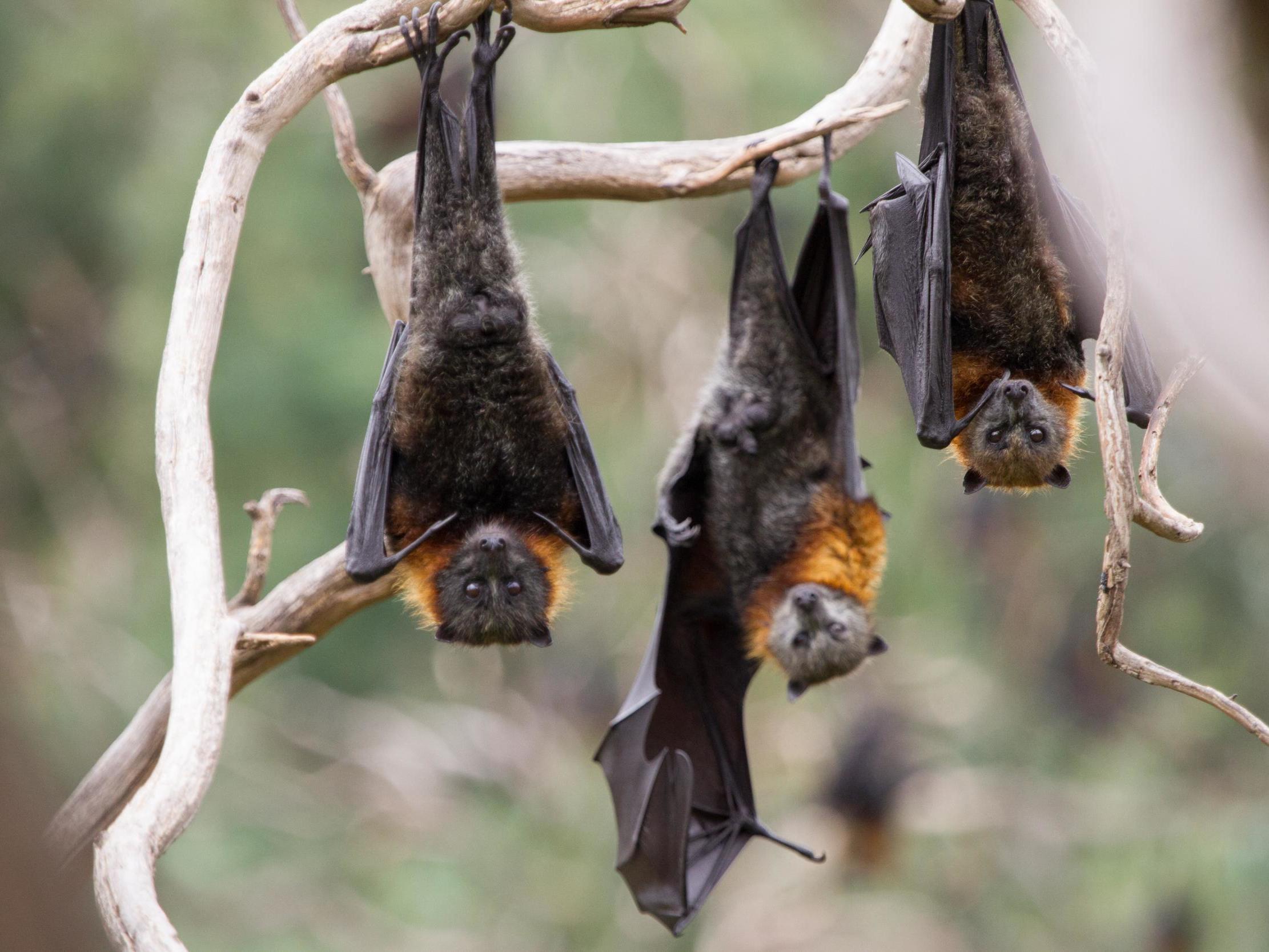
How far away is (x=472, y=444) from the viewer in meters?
4.90

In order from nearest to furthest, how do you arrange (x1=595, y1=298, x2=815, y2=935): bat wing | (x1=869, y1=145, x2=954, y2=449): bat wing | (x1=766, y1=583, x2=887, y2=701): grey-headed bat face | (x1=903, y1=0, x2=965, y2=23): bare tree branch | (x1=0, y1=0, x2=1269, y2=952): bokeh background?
(x1=903, y1=0, x2=965, y2=23): bare tree branch → (x1=869, y1=145, x2=954, y2=449): bat wing → (x1=766, y1=583, x2=887, y2=701): grey-headed bat face → (x1=595, y1=298, x2=815, y2=935): bat wing → (x1=0, y1=0, x2=1269, y2=952): bokeh background

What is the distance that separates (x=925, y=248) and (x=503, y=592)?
6.82ft

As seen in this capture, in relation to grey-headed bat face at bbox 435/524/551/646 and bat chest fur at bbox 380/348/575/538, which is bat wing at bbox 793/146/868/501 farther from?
grey-headed bat face at bbox 435/524/551/646

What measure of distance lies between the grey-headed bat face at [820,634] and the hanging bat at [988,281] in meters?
0.82

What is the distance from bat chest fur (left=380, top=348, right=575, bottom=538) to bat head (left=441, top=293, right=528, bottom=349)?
0.17ft

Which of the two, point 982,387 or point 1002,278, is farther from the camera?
point 982,387

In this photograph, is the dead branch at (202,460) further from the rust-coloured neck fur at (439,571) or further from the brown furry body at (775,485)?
the brown furry body at (775,485)

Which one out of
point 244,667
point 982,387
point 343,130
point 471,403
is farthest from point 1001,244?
point 244,667

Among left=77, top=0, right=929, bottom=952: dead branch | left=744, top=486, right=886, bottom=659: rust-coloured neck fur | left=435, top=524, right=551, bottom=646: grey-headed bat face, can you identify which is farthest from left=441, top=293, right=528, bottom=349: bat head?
left=744, top=486, right=886, bottom=659: rust-coloured neck fur

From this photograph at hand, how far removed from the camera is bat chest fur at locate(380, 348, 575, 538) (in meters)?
4.87

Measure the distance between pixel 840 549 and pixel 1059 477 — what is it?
101cm

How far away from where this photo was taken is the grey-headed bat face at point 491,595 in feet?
15.8

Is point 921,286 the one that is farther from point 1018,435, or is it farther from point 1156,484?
point 1156,484

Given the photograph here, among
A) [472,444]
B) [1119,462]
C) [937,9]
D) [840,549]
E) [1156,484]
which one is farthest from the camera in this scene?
[840,549]
